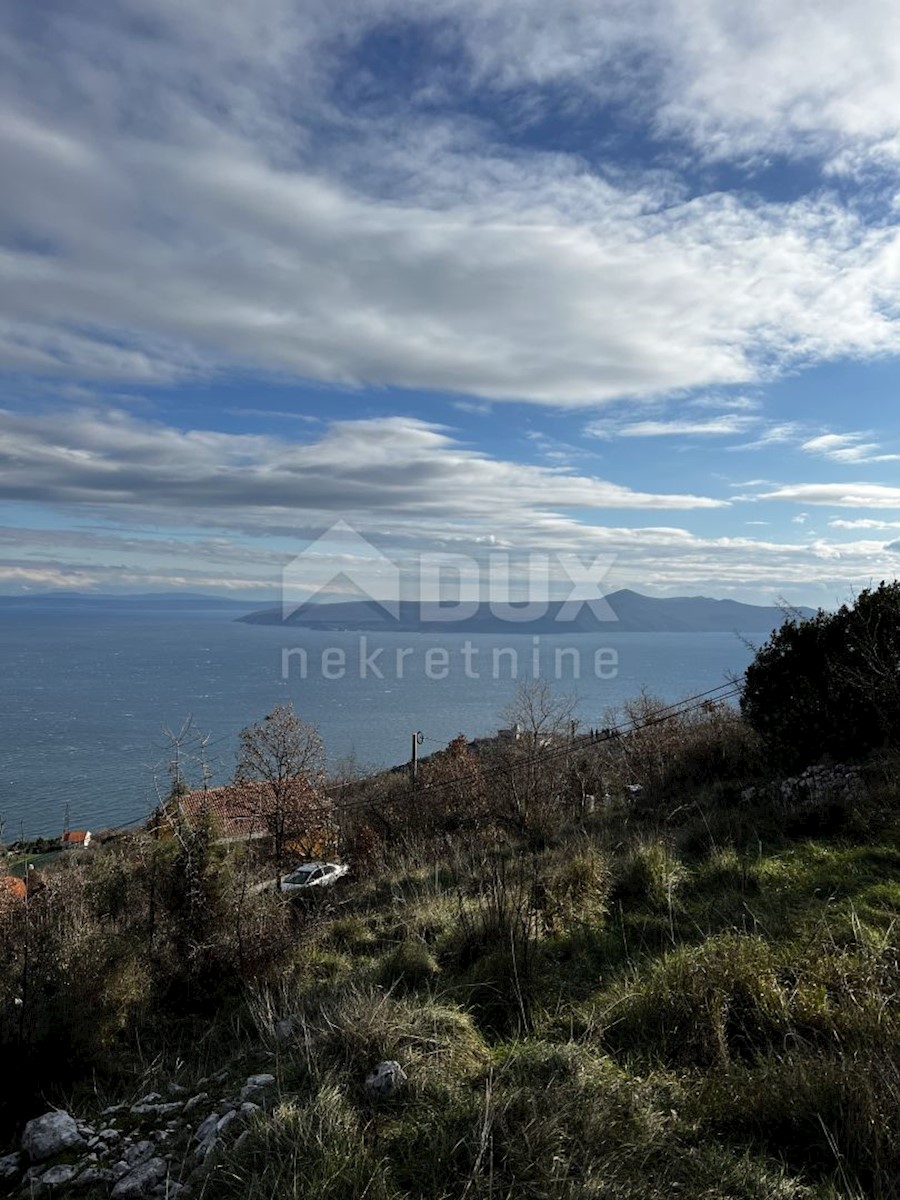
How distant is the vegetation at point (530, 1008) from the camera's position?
9.26 feet

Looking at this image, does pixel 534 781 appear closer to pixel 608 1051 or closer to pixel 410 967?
pixel 410 967

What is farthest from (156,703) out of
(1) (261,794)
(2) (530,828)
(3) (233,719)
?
(2) (530,828)

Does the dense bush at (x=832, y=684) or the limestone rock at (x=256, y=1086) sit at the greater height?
the dense bush at (x=832, y=684)

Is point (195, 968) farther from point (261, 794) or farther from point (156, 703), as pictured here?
point (156, 703)

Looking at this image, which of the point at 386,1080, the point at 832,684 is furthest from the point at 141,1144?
the point at 832,684

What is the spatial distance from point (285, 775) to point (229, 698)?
8653cm

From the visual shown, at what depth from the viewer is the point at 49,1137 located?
3.70m

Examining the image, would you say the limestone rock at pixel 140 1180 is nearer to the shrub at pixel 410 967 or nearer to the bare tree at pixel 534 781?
the shrub at pixel 410 967

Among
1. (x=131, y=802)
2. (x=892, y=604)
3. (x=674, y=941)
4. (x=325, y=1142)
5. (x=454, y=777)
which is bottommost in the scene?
(x=131, y=802)

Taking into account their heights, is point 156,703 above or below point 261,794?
below

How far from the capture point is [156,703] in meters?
105

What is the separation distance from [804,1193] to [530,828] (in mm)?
10008

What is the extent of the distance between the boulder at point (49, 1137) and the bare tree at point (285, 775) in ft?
62.6

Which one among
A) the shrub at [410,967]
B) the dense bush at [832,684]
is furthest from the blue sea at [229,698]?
the dense bush at [832,684]
